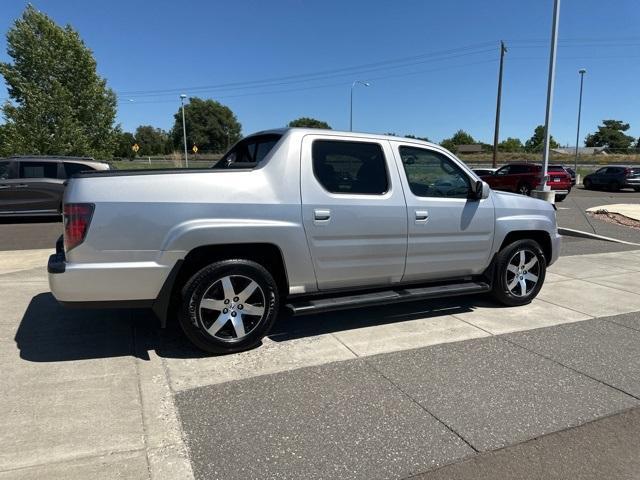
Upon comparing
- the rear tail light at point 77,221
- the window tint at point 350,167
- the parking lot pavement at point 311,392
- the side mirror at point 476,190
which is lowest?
the parking lot pavement at point 311,392

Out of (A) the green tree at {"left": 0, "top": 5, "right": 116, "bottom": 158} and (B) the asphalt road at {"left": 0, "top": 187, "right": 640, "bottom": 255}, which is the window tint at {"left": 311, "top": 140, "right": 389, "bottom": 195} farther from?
(A) the green tree at {"left": 0, "top": 5, "right": 116, "bottom": 158}

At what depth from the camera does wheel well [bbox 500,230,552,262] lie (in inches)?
225

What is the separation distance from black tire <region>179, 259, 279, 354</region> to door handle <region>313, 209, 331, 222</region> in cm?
64

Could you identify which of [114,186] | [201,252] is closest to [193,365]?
[201,252]

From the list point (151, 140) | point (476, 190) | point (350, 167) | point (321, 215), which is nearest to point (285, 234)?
point (321, 215)

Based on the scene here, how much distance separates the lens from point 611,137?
120938 mm

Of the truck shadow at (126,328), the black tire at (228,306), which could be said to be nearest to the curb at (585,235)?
the truck shadow at (126,328)

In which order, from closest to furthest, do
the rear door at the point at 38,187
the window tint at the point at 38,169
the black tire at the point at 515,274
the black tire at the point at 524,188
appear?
the black tire at the point at 515,274, the rear door at the point at 38,187, the window tint at the point at 38,169, the black tire at the point at 524,188

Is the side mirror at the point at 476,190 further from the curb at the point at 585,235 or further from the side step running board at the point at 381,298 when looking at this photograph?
the curb at the point at 585,235

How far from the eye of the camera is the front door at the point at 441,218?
4934 millimetres

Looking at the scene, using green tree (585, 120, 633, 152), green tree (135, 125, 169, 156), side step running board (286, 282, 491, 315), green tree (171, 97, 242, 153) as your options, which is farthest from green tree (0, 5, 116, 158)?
green tree (585, 120, 633, 152)

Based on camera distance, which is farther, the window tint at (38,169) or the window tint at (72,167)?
the window tint at (72,167)

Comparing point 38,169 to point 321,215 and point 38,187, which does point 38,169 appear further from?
point 321,215

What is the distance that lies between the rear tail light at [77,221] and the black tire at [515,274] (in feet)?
13.5
